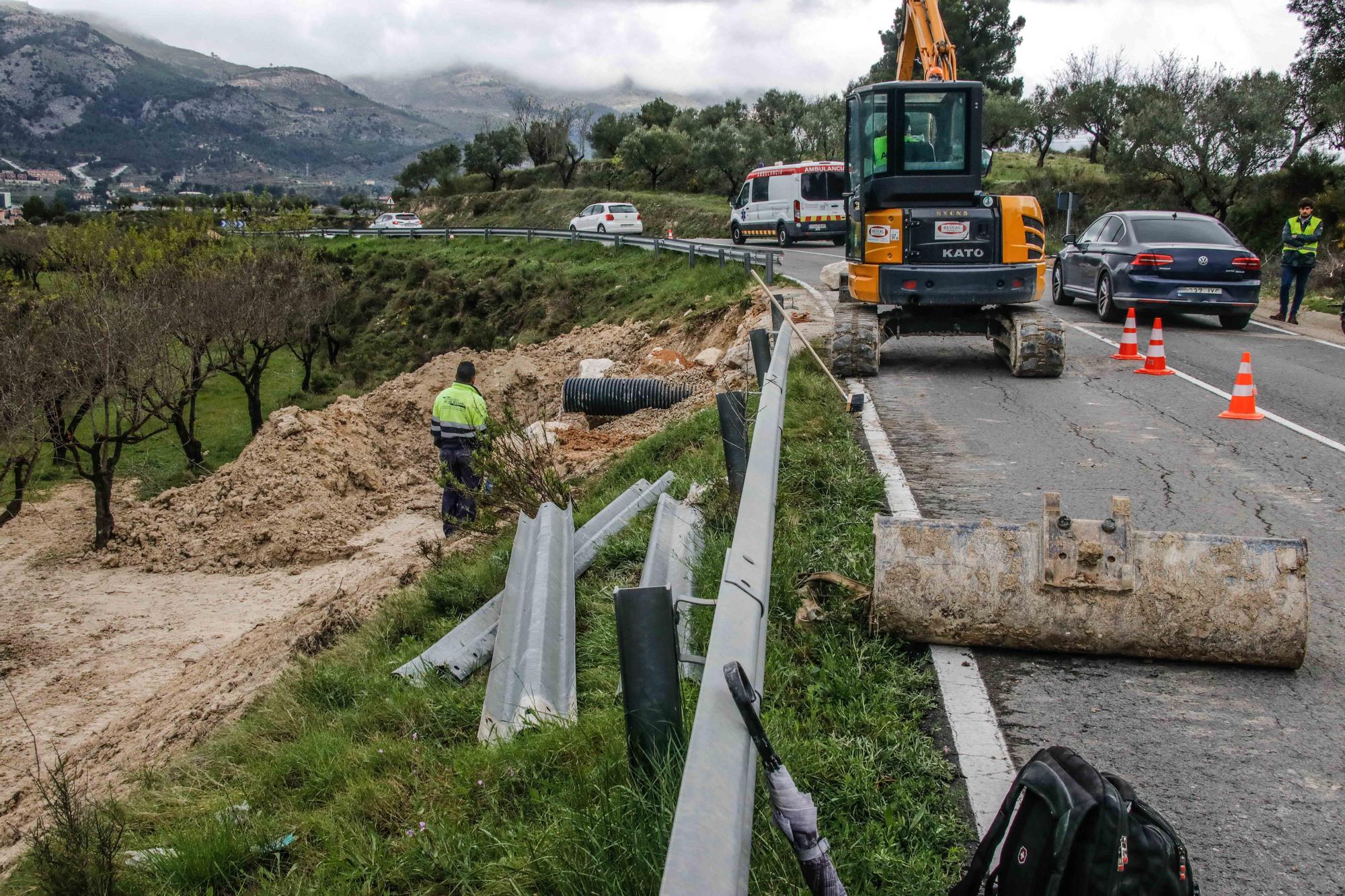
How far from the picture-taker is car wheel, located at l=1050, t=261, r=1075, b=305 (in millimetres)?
18438

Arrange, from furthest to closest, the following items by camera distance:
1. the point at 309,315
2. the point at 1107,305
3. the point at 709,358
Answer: the point at 309,315
the point at 709,358
the point at 1107,305

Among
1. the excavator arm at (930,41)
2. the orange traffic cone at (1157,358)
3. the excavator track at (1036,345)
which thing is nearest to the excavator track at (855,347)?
the excavator track at (1036,345)

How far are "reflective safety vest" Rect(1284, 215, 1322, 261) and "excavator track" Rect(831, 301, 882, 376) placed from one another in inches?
342

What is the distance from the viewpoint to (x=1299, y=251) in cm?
1599

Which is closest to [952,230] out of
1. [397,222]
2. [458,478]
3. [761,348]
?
[761,348]

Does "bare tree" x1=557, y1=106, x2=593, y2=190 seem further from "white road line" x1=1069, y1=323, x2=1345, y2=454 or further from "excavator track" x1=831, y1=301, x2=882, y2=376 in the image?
"white road line" x1=1069, y1=323, x2=1345, y2=454

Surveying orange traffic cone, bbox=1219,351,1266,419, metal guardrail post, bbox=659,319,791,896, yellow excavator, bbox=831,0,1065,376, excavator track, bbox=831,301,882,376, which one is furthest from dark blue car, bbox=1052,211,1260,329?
metal guardrail post, bbox=659,319,791,896

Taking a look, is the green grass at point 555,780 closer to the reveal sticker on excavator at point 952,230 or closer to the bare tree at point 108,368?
the reveal sticker on excavator at point 952,230

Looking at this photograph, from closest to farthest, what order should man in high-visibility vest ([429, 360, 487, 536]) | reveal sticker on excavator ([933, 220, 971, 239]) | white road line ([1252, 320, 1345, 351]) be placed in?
reveal sticker on excavator ([933, 220, 971, 239])
man in high-visibility vest ([429, 360, 487, 536])
white road line ([1252, 320, 1345, 351])

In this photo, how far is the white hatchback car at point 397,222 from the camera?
54625 mm

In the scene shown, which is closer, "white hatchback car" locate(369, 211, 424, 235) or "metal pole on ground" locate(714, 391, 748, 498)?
"metal pole on ground" locate(714, 391, 748, 498)

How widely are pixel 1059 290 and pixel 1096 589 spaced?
15843mm

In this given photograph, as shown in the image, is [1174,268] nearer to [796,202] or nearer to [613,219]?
[796,202]

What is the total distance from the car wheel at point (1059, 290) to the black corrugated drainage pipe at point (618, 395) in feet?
26.2
